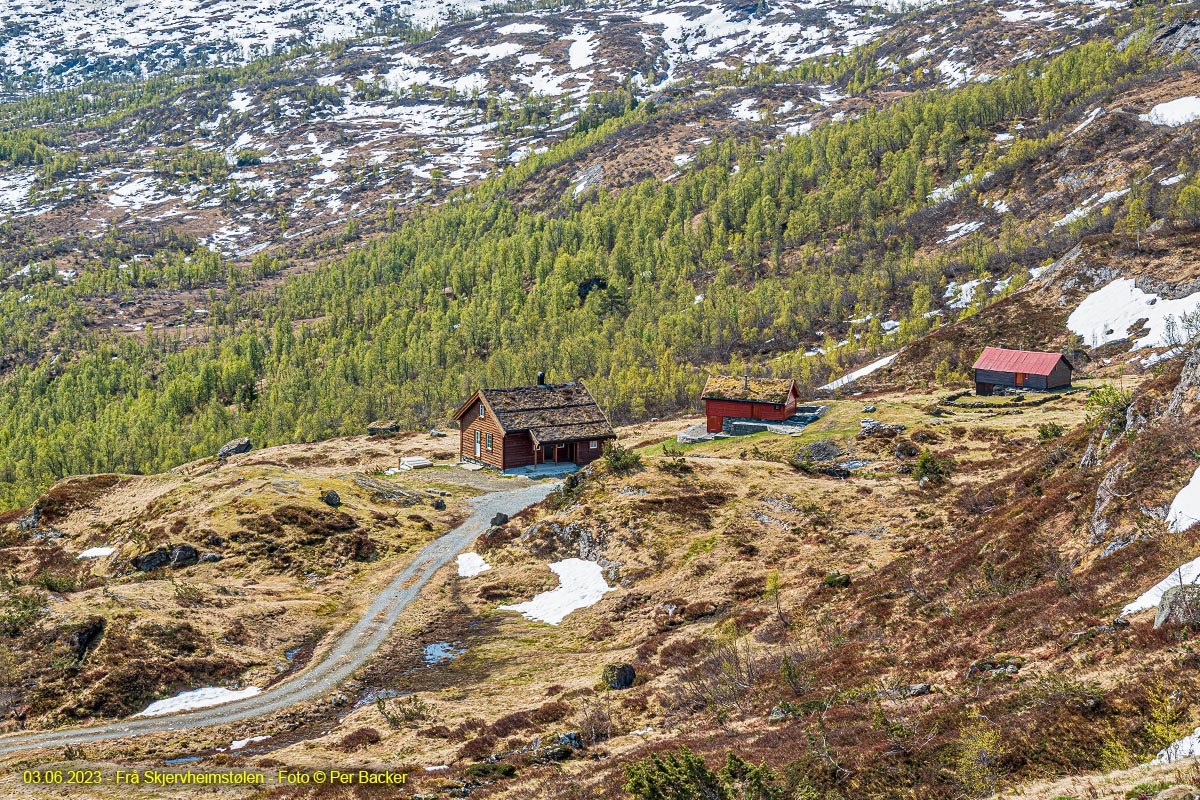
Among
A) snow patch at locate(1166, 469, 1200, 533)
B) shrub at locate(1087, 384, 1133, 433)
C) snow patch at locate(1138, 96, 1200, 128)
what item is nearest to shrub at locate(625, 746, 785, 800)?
snow patch at locate(1166, 469, 1200, 533)

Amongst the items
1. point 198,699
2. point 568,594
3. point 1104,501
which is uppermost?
point 1104,501

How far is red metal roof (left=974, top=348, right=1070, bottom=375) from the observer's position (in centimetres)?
9750

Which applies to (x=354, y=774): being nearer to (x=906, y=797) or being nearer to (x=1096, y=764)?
(x=906, y=797)

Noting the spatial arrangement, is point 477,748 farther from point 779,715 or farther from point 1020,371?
point 1020,371

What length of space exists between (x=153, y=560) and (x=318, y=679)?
23.2 meters

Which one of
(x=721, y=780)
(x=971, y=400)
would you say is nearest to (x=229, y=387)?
(x=971, y=400)

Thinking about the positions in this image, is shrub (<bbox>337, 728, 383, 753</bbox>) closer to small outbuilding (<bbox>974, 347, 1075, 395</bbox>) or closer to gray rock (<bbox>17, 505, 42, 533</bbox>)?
gray rock (<bbox>17, 505, 42, 533</bbox>)

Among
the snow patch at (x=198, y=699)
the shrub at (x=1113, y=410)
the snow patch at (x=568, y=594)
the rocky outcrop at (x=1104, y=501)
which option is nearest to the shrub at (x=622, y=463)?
the snow patch at (x=568, y=594)

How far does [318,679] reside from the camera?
37.2m

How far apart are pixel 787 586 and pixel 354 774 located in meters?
23.2

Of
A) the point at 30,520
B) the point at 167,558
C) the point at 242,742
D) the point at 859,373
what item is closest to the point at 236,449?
the point at 30,520

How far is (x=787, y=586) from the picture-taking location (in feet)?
137

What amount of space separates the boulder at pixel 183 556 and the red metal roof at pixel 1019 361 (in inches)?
3526

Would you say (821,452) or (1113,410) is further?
(821,452)
